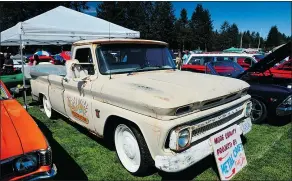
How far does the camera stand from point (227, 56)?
1047 cm

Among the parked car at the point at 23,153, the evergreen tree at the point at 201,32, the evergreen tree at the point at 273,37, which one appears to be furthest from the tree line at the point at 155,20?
the parked car at the point at 23,153

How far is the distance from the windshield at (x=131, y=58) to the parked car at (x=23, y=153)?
4.88ft

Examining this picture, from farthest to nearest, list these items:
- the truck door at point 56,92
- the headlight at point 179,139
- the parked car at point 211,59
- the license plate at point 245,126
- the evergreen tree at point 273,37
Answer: the evergreen tree at point 273,37
the parked car at point 211,59
the truck door at point 56,92
the license plate at point 245,126
the headlight at point 179,139

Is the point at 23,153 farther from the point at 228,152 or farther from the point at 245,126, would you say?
the point at 245,126

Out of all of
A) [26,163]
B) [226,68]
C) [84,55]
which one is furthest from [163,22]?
[26,163]

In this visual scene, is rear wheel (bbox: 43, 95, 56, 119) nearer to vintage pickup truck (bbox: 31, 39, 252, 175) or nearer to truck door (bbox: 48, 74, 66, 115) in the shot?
truck door (bbox: 48, 74, 66, 115)

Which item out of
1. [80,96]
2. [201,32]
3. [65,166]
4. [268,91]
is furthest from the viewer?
[201,32]

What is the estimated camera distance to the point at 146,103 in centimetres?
283

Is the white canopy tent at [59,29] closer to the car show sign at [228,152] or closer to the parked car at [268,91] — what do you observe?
the parked car at [268,91]

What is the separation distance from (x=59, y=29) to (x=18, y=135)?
23.1 feet

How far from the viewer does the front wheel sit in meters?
3.03

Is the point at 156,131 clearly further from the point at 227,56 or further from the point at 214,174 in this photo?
the point at 227,56

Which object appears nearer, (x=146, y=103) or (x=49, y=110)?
(x=146, y=103)

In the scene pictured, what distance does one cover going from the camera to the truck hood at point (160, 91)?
2.77m
